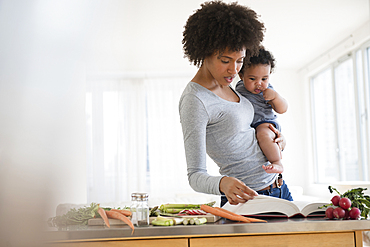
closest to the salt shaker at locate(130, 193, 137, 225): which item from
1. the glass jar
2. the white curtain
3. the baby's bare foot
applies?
the glass jar

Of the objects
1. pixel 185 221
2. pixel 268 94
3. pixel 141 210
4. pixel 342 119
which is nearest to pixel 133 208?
pixel 141 210

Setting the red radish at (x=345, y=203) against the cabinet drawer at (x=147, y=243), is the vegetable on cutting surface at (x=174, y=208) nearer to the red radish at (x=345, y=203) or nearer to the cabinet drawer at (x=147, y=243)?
the cabinet drawer at (x=147, y=243)

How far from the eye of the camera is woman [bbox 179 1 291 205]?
1065 mm

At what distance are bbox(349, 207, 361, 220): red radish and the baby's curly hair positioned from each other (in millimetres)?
556

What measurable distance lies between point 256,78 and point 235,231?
2.35 ft

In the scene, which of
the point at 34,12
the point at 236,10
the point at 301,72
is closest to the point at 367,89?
the point at 301,72

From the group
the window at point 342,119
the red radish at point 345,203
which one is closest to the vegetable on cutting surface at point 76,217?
the red radish at point 345,203

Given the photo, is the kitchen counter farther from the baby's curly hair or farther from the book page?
the baby's curly hair

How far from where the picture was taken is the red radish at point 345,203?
812 millimetres

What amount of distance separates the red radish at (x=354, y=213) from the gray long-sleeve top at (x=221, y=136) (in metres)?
0.36

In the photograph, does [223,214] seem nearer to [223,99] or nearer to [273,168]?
[273,168]

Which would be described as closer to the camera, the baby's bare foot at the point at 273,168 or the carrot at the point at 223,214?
the carrot at the point at 223,214

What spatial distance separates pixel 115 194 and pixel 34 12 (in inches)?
211

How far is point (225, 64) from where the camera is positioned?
1104 millimetres
